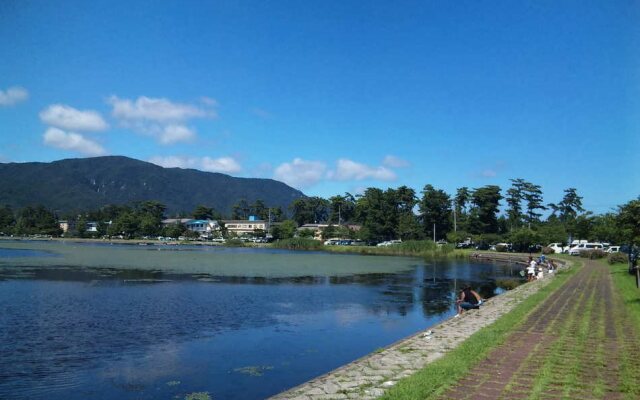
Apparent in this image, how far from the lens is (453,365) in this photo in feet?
33.3

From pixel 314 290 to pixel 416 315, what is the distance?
986 cm

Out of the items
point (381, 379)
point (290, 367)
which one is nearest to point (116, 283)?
point (290, 367)

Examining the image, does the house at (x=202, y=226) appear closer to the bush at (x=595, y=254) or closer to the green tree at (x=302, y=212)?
the green tree at (x=302, y=212)

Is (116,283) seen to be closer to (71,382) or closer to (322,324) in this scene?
(322,324)

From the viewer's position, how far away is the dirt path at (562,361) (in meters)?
8.34

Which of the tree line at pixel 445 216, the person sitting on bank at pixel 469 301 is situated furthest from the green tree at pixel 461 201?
the person sitting on bank at pixel 469 301

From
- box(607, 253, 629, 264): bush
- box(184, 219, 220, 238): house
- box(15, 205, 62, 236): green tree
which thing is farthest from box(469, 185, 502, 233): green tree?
box(15, 205, 62, 236): green tree

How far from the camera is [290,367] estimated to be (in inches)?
512

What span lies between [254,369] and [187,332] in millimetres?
5293

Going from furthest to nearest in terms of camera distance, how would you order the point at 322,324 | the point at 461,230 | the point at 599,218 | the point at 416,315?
1. the point at 461,230
2. the point at 599,218
3. the point at 416,315
4. the point at 322,324

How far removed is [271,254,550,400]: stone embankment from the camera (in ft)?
29.2

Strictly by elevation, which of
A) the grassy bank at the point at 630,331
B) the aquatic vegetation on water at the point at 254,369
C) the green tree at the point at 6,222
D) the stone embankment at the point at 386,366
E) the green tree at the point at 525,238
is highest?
the green tree at the point at 6,222

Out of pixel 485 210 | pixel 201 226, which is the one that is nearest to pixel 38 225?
pixel 201 226

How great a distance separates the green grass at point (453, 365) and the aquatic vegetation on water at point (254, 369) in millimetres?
4466
